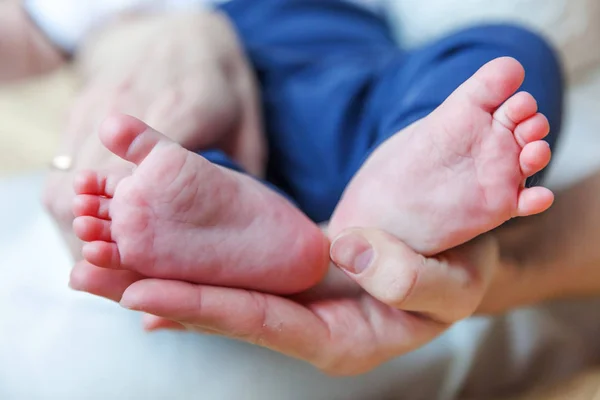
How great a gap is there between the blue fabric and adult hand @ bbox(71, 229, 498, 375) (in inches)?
3.8

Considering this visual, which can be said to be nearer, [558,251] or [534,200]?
[534,200]

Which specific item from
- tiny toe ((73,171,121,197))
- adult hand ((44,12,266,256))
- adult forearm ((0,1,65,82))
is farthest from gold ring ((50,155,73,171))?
adult forearm ((0,1,65,82))

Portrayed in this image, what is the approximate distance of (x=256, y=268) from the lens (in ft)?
1.14

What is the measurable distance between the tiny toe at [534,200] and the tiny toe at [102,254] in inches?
7.9

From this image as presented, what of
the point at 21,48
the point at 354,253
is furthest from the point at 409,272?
the point at 21,48

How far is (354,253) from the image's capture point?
0.34 metres

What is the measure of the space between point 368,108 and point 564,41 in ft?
1.01

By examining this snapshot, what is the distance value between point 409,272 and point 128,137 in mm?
155

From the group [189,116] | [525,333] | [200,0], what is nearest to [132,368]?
[189,116]

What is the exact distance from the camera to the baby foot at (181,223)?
321 mm

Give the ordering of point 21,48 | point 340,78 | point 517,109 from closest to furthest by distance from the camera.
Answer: point 517,109, point 340,78, point 21,48

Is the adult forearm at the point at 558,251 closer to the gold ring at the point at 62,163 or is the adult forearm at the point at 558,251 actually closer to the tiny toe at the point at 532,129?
the tiny toe at the point at 532,129

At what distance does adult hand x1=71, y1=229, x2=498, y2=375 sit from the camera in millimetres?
331

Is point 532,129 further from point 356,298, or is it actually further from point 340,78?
point 340,78
